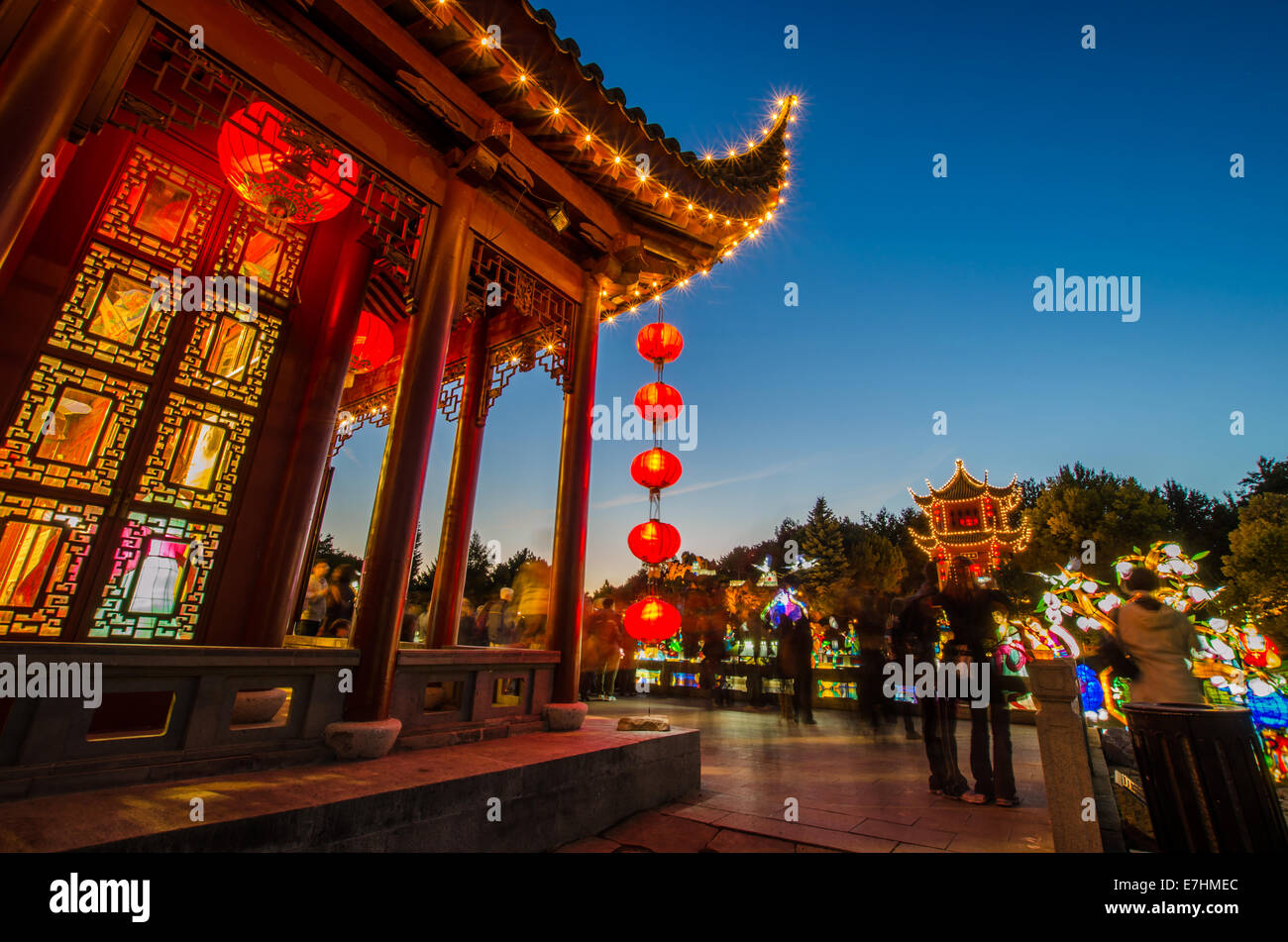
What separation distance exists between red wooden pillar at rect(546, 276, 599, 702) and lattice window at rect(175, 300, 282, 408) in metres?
2.93

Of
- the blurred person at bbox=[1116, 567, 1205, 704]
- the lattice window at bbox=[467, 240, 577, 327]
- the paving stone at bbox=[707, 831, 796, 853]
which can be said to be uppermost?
the lattice window at bbox=[467, 240, 577, 327]

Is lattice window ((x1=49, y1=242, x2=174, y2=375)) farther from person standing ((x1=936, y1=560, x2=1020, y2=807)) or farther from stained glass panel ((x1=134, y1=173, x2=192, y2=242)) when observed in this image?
person standing ((x1=936, y1=560, x2=1020, y2=807))

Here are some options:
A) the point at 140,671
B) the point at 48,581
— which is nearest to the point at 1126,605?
the point at 140,671

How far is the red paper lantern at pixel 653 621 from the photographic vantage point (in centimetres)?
861

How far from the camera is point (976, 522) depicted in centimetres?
2633

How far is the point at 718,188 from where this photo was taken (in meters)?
6.36

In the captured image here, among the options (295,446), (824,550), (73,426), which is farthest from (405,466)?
(824,550)

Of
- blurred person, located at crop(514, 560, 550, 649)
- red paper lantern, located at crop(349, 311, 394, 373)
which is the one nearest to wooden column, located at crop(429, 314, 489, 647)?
red paper lantern, located at crop(349, 311, 394, 373)

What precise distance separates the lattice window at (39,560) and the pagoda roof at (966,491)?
1228 inches

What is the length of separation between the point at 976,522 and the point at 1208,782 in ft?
90.4

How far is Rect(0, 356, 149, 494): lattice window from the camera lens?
360 cm

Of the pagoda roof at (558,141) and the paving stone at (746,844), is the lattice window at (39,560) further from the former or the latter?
the paving stone at (746,844)
